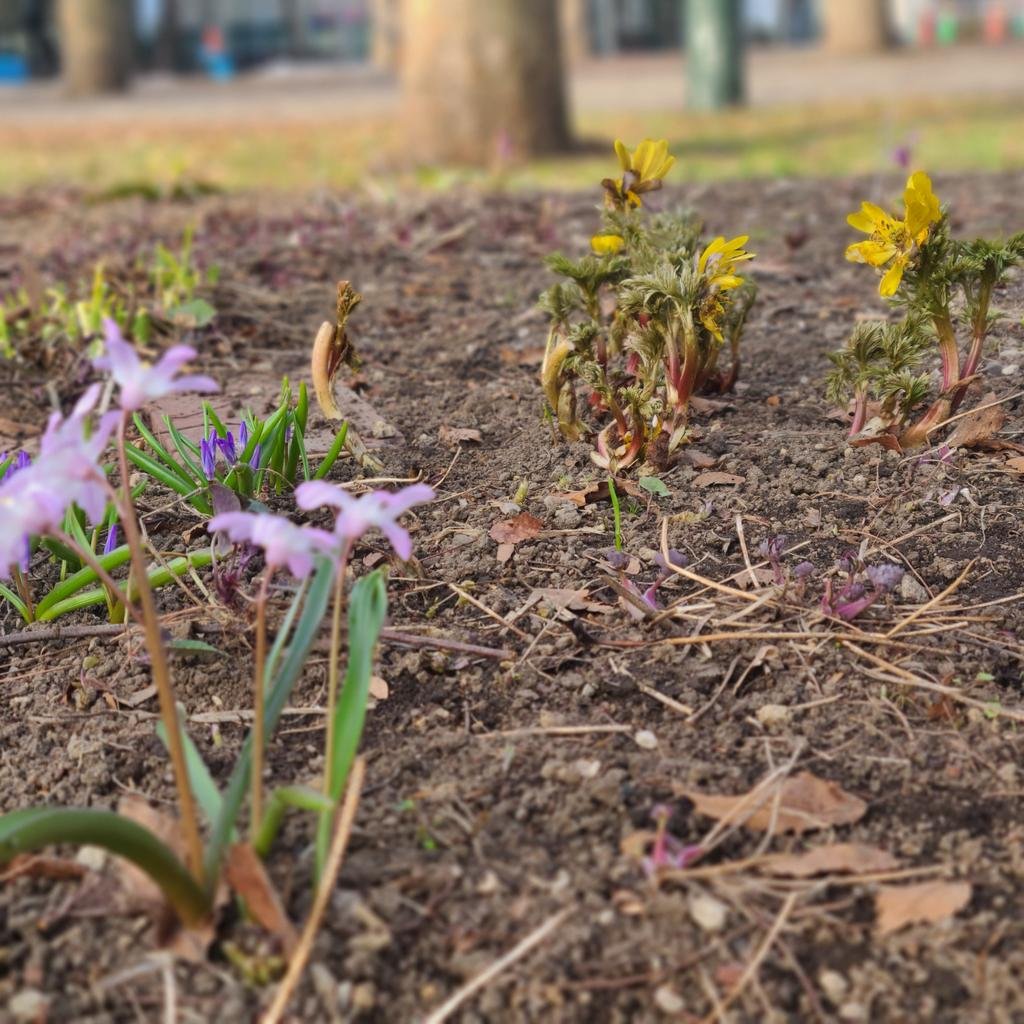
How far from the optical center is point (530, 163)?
8.71 metres

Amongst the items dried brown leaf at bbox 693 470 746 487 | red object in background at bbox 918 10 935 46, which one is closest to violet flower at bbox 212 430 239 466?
dried brown leaf at bbox 693 470 746 487

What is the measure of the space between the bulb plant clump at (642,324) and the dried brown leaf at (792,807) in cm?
91

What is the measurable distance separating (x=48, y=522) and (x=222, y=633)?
2.69 feet

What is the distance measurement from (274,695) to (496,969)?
0.42 metres

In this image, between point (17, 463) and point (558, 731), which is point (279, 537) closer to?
point (558, 731)

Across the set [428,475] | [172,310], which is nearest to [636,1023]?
[428,475]

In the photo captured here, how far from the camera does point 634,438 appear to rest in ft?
8.30

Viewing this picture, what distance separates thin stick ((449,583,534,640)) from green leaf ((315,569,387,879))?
0.58 meters

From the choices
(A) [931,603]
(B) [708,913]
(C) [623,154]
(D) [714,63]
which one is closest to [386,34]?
(D) [714,63]

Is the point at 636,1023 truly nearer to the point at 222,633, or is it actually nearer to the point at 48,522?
the point at 48,522

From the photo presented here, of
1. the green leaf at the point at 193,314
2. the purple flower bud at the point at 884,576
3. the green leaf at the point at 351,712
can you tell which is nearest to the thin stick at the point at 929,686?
the purple flower bud at the point at 884,576

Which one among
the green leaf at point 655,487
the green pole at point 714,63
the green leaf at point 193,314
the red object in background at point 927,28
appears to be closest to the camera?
the green leaf at point 655,487

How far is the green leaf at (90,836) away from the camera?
4.58 feet

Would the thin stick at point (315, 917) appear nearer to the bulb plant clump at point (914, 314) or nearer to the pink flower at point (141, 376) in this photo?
the pink flower at point (141, 376)
